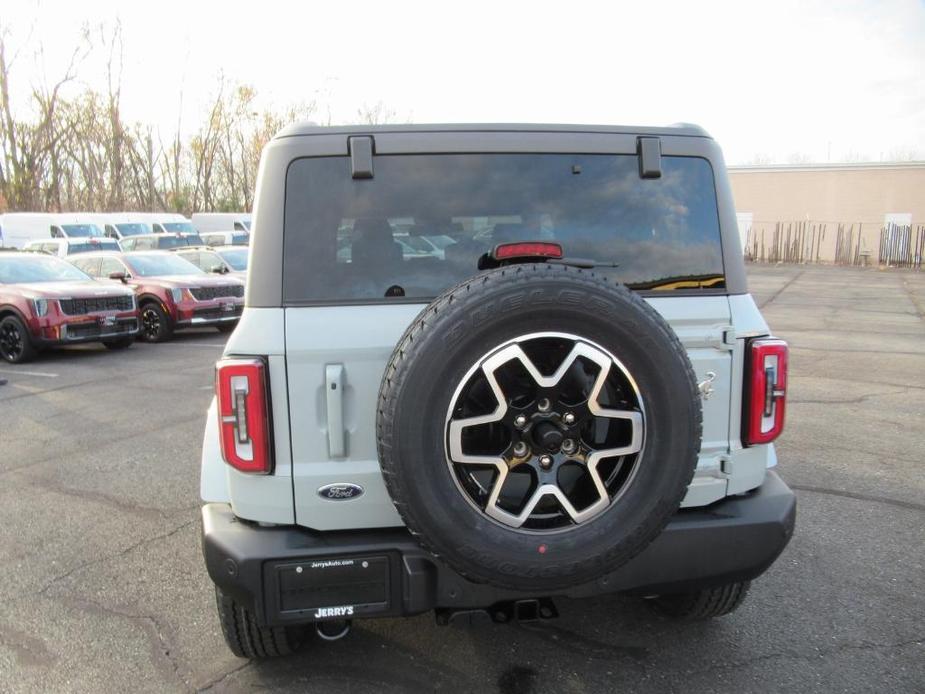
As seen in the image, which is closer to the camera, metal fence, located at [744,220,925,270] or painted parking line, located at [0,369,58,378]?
painted parking line, located at [0,369,58,378]

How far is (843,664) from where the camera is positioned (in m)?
2.93

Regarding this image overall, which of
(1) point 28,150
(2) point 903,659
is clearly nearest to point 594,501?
(2) point 903,659

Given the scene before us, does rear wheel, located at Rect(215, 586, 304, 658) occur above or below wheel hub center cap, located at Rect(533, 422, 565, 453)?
below

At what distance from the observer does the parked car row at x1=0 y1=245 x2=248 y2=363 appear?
10781mm

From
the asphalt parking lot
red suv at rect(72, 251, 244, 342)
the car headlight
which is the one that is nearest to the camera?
the asphalt parking lot

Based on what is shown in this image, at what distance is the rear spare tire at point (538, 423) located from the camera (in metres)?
2.14

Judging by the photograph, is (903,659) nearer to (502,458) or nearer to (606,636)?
(606,636)

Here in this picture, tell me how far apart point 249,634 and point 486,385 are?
147 cm

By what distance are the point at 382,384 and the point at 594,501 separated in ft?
2.56

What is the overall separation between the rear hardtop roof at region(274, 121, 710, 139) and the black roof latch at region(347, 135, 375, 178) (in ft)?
0.09

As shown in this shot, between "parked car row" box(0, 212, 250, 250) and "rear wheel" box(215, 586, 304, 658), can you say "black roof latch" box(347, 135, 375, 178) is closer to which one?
"rear wheel" box(215, 586, 304, 658)

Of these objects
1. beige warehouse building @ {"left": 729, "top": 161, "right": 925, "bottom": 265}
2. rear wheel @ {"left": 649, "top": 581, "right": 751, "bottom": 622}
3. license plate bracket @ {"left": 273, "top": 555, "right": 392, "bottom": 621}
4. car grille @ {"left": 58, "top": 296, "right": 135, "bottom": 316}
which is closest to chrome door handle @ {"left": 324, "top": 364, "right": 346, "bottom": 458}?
license plate bracket @ {"left": 273, "top": 555, "right": 392, "bottom": 621}

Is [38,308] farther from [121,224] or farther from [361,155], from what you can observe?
[121,224]

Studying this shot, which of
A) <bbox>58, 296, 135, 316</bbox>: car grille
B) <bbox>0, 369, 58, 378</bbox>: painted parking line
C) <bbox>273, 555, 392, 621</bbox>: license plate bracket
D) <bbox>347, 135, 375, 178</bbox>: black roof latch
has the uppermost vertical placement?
<bbox>347, 135, 375, 178</bbox>: black roof latch
